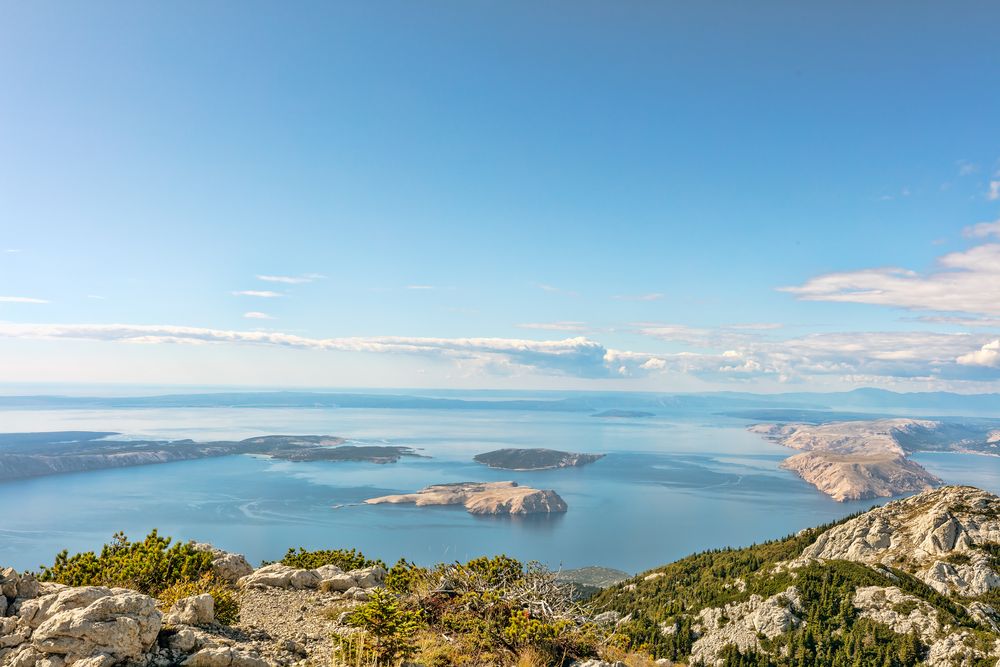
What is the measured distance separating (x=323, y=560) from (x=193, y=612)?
14.8 m

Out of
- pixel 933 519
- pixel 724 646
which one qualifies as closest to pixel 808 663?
pixel 724 646

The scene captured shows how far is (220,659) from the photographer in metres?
9.18

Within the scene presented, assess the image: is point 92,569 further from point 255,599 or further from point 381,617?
point 381,617

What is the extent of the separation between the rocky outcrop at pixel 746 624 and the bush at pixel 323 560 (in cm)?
6116

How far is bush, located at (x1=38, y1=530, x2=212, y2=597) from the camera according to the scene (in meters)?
15.0

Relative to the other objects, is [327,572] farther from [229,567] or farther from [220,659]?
[220,659]

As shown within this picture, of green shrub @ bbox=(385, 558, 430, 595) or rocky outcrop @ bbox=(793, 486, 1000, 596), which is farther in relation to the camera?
rocky outcrop @ bbox=(793, 486, 1000, 596)

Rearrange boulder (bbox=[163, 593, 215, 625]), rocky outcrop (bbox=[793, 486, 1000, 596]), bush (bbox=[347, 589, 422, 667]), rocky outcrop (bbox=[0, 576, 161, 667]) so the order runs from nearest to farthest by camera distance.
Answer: rocky outcrop (bbox=[0, 576, 161, 667]) → bush (bbox=[347, 589, 422, 667]) → boulder (bbox=[163, 593, 215, 625]) → rocky outcrop (bbox=[793, 486, 1000, 596])

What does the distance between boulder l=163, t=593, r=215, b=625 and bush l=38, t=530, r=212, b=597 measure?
494 cm

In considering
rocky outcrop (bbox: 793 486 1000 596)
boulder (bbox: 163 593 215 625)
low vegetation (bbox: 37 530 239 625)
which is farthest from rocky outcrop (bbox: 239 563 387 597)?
rocky outcrop (bbox: 793 486 1000 596)

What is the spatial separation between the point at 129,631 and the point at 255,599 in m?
8.71

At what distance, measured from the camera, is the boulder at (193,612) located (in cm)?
1074

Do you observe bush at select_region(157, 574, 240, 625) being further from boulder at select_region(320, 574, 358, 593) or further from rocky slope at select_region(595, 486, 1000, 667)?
rocky slope at select_region(595, 486, 1000, 667)

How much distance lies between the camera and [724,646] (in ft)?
226
